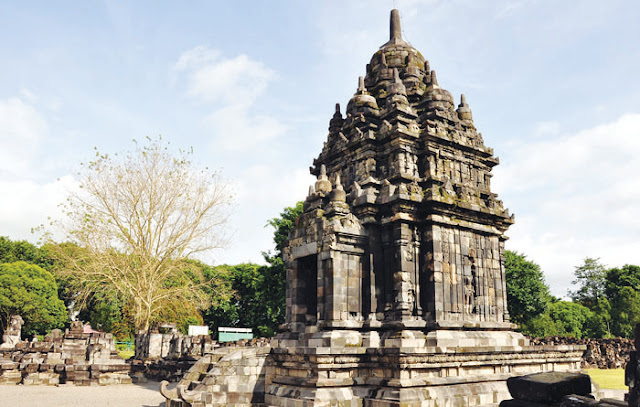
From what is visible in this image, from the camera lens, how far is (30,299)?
40.3 metres

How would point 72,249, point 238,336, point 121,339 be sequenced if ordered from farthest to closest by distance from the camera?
point 121,339, point 238,336, point 72,249

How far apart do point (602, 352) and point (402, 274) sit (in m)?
27.8

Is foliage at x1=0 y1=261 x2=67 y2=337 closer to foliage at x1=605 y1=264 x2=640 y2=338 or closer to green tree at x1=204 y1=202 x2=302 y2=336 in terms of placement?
green tree at x1=204 y1=202 x2=302 y2=336

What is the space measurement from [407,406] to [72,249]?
1161 inches

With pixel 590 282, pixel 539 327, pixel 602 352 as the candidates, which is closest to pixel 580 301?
pixel 590 282

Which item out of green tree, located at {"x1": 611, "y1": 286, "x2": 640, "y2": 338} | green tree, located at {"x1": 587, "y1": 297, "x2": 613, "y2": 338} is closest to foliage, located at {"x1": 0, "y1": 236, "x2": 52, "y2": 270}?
→ green tree, located at {"x1": 587, "y1": 297, "x2": 613, "y2": 338}

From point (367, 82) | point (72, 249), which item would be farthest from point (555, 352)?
point (72, 249)

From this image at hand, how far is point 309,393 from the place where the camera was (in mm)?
10383

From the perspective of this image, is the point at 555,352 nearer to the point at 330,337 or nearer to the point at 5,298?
the point at 330,337

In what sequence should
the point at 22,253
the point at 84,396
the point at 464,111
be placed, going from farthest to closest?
the point at 22,253 < the point at 84,396 < the point at 464,111

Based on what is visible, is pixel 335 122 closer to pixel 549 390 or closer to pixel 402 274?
pixel 402 274

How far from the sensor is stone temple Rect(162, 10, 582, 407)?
1080cm

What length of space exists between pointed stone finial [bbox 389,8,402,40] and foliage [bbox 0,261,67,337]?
37330 millimetres

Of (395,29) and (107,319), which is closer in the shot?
(395,29)
